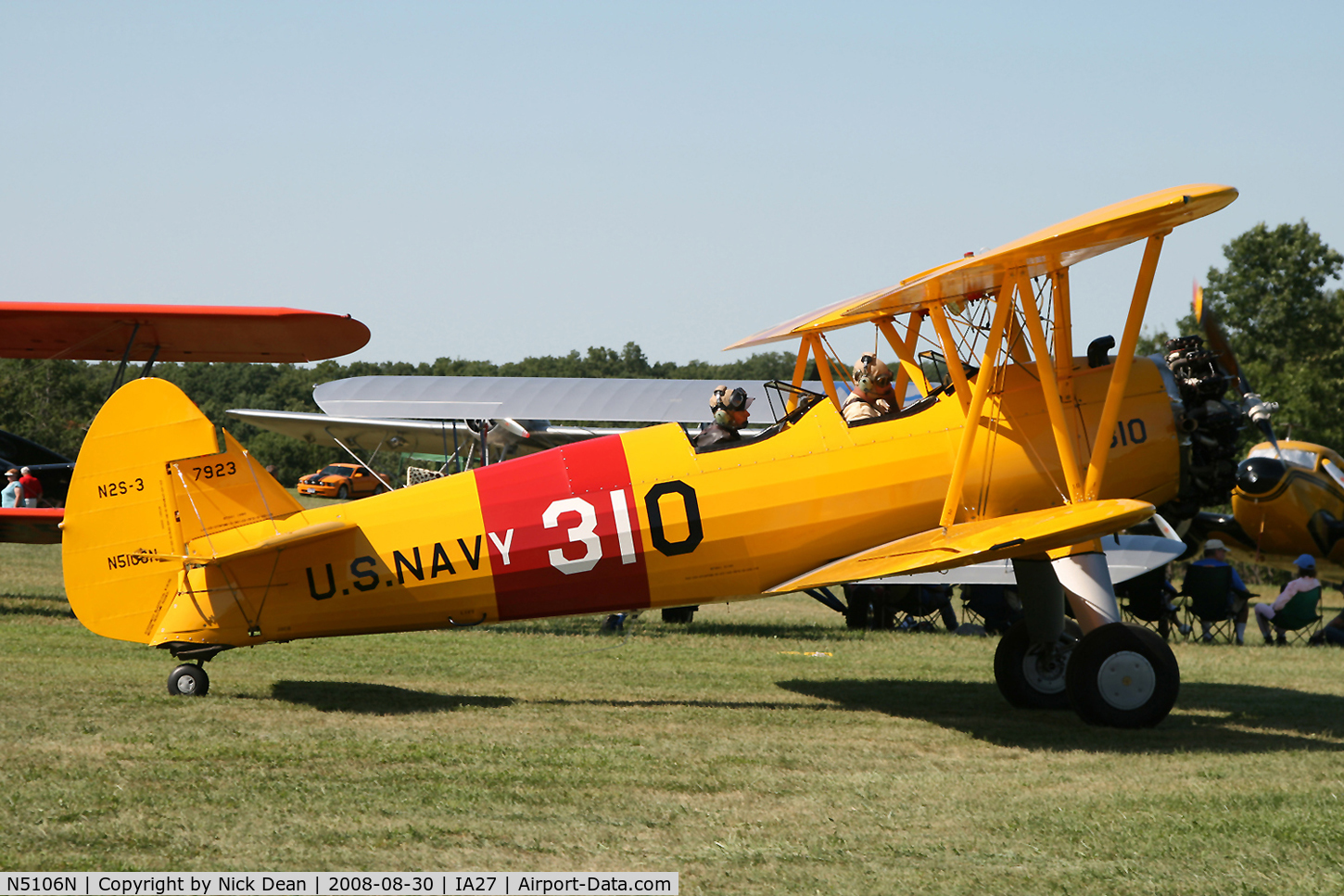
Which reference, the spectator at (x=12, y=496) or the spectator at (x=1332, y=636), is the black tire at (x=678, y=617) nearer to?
the spectator at (x=1332, y=636)

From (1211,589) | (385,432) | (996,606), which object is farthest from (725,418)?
(385,432)

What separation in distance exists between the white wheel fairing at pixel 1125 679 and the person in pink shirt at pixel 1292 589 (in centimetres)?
807

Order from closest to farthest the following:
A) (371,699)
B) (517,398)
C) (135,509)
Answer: (135,509)
(371,699)
(517,398)

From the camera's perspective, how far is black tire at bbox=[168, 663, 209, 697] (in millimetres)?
7078

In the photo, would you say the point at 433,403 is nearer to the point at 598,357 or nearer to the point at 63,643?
→ the point at 63,643

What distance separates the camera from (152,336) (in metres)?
12.0

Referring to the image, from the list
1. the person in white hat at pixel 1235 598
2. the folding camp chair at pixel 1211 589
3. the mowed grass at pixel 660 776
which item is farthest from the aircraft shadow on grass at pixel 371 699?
the person in white hat at pixel 1235 598

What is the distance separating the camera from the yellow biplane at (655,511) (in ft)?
22.5

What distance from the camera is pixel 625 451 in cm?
729

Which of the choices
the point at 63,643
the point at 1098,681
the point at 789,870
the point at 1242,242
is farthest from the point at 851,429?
the point at 1242,242

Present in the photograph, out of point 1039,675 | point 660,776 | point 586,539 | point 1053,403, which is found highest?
point 1053,403

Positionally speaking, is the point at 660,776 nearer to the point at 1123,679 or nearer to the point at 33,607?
Answer: the point at 1123,679

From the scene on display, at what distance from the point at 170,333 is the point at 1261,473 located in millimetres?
12968

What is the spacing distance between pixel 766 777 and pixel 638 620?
8.26m
